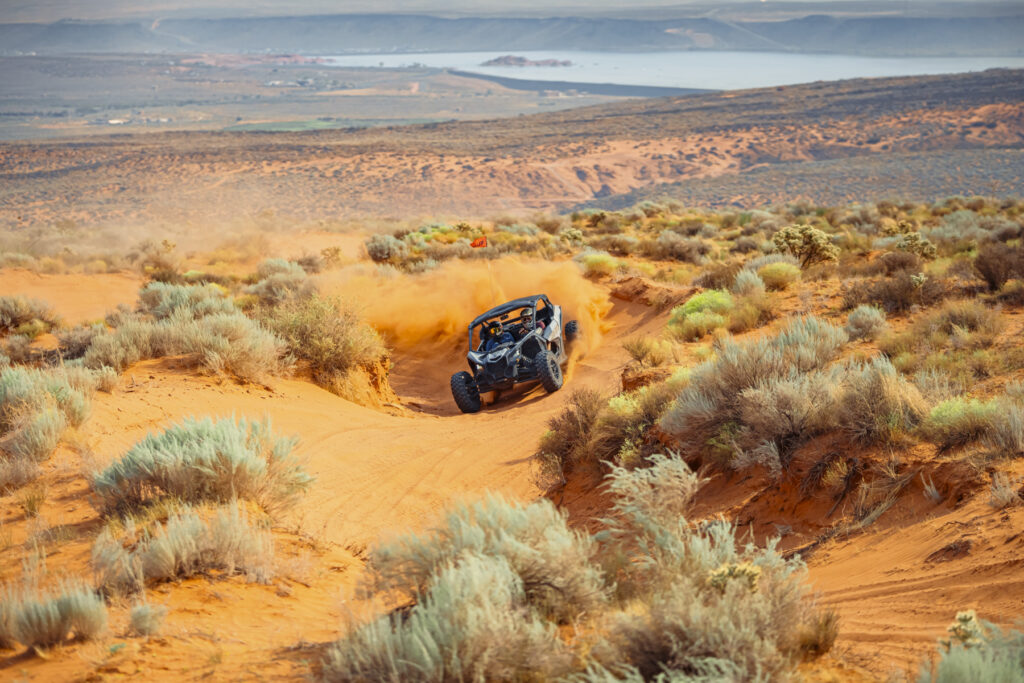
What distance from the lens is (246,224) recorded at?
35344mm

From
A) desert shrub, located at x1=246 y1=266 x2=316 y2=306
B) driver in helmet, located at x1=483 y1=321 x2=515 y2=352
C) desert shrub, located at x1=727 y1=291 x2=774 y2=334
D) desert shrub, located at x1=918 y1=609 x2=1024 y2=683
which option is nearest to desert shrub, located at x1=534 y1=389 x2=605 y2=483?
desert shrub, located at x1=727 y1=291 x2=774 y2=334

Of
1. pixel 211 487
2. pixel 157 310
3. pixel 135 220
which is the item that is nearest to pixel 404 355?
pixel 157 310

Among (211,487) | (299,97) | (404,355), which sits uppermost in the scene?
(299,97)

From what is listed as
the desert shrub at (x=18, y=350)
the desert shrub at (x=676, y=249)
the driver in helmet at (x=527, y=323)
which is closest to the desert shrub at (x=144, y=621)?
the driver in helmet at (x=527, y=323)

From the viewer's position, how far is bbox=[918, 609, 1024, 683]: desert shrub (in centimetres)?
292

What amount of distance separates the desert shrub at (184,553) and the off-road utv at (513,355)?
25.2 feet

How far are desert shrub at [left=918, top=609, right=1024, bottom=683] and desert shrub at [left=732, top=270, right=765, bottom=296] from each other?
10.7 m

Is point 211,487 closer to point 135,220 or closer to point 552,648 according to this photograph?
point 552,648

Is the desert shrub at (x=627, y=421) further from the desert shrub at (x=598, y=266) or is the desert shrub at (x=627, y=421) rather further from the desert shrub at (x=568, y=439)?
the desert shrub at (x=598, y=266)

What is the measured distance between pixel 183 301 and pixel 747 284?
1136 centimetres

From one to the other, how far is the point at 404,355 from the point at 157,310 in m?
5.25

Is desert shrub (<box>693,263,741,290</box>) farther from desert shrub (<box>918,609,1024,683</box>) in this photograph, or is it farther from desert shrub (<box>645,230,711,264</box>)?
desert shrub (<box>918,609,1024,683</box>)

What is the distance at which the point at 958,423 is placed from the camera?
584 cm

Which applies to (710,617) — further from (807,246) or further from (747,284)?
(807,246)
